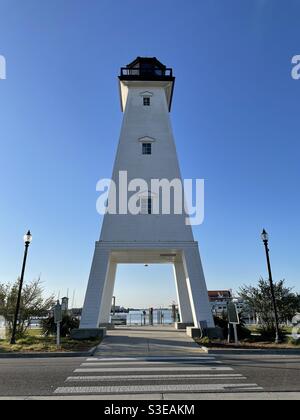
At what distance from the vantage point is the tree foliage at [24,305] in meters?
23.4

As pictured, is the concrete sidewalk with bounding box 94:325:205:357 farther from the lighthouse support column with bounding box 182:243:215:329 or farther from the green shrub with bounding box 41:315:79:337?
the green shrub with bounding box 41:315:79:337

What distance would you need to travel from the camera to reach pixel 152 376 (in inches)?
374

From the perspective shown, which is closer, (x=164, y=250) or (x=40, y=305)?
(x=164, y=250)

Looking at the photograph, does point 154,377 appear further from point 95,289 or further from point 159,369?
point 95,289

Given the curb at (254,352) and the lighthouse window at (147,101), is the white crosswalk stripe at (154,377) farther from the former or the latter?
the lighthouse window at (147,101)

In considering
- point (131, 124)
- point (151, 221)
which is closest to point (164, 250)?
point (151, 221)

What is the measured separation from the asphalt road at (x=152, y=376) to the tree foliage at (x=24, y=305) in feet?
37.8

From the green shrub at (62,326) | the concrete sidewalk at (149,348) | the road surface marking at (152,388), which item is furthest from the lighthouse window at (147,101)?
the road surface marking at (152,388)

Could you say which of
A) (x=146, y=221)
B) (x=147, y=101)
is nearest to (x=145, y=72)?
(x=147, y=101)

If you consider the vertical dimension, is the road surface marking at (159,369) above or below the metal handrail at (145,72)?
below
